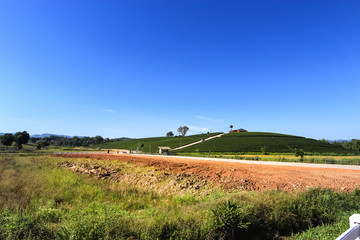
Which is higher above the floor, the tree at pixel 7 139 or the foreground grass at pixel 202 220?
the tree at pixel 7 139

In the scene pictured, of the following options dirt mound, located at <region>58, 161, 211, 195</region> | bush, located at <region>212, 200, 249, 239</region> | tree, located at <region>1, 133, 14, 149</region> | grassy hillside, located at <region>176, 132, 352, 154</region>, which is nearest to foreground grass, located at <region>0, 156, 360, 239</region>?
bush, located at <region>212, 200, 249, 239</region>

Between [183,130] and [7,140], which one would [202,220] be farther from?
[183,130]

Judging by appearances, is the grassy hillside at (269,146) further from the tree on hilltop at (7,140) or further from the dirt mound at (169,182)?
the tree on hilltop at (7,140)

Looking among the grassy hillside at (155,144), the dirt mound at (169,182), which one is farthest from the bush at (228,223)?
the grassy hillside at (155,144)

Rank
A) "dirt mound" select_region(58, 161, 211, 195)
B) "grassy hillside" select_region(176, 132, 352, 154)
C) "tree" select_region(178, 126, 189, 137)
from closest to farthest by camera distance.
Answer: "dirt mound" select_region(58, 161, 211, 195)
"grassy hillside" select_region(176, 132, 352, 154)
"tree" select_region(178, 126, 189, 137)

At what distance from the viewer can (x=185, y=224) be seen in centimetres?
532

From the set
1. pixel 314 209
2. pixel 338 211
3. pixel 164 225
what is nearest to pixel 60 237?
pixel 164 225

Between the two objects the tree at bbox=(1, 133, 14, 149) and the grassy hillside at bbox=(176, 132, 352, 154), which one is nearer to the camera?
the grassy hillside at bbox=(176, 132, 352, 154)

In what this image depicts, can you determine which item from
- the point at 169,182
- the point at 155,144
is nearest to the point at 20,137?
the point at 155,144

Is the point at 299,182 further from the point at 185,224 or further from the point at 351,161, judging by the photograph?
the point at 351,161

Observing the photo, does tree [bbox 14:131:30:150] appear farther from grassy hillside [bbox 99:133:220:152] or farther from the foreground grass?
the foreground grass

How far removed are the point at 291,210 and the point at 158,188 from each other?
10.1 m

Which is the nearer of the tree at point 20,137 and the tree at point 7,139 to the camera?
the tree at point 7,139

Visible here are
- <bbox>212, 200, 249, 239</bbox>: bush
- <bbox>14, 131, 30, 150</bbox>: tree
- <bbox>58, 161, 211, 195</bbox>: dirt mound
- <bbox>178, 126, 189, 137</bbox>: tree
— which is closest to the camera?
<bbox>212, 200, 249, 239</bbox>: bush
